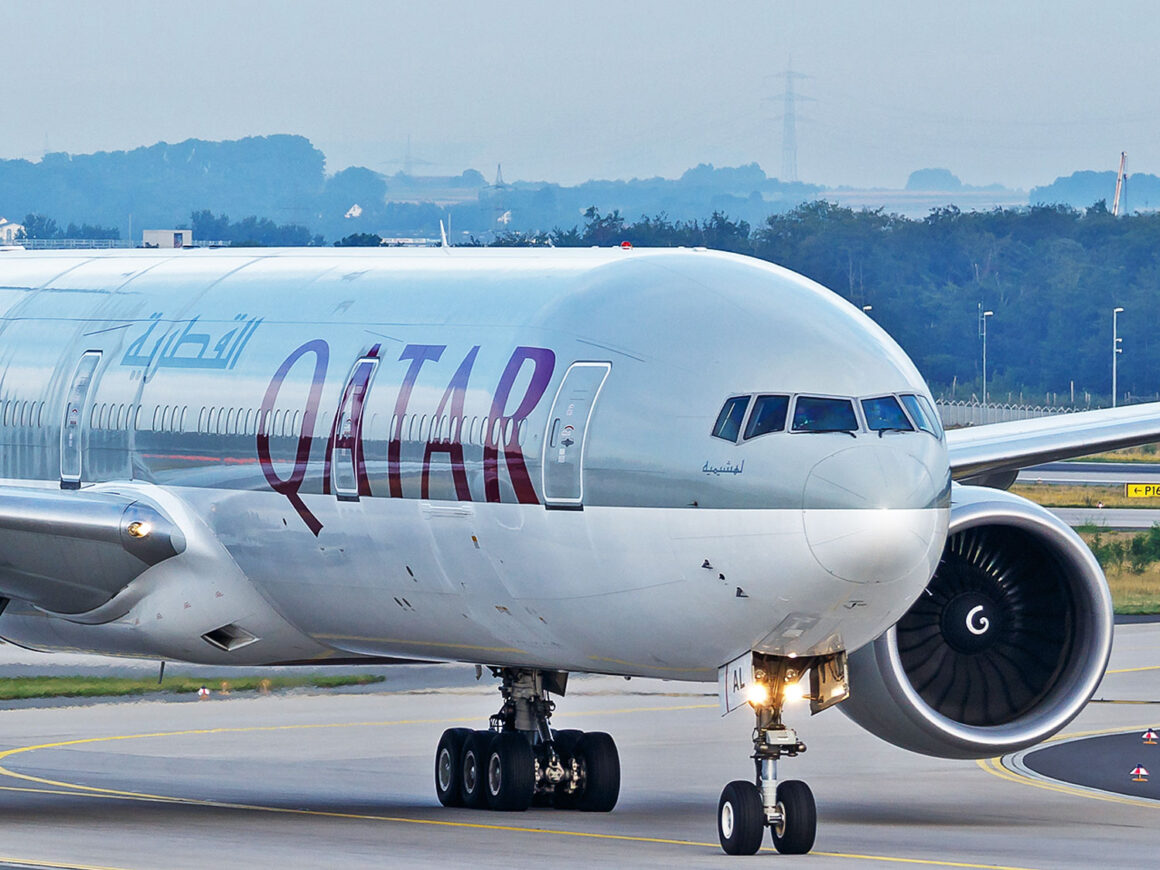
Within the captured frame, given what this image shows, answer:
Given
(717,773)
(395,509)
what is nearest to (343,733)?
(717,773)

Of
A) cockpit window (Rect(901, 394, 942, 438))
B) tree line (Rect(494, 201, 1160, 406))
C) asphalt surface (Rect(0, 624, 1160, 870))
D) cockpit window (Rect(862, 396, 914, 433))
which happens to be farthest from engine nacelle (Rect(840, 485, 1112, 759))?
tree line (Rect(494, 201, 1160, 406))

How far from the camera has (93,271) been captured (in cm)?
2514

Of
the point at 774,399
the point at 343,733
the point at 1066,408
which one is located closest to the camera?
the point at 774,399

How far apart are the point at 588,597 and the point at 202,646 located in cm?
515

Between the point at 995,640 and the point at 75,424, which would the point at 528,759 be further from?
the point at 75,424

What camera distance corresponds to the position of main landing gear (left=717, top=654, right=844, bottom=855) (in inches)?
713

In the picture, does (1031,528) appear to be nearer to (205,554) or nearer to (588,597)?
(588,597)

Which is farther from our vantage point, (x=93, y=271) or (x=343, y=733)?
(x=343, y=733)

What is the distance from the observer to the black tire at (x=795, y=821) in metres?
18.2

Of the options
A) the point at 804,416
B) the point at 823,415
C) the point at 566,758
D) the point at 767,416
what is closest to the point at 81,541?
the point at 566,758

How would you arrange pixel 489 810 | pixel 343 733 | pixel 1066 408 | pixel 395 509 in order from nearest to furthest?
pixel 395 509, pixel 489 810, pixel 343 733, pixel 1066 408

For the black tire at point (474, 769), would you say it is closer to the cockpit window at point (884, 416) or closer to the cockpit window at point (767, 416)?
the cockpit window at point (767, 416)

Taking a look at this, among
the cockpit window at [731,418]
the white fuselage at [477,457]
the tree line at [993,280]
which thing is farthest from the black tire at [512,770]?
the tree line at [993,280]

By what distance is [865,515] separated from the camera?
16828mm
